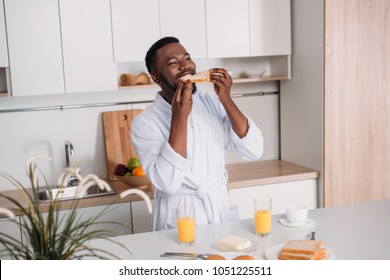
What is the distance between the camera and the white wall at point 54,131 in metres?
3.17

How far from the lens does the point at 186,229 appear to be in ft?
5.71

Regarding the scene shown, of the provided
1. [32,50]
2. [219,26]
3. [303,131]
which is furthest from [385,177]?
[32,50]

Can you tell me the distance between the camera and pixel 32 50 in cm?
290

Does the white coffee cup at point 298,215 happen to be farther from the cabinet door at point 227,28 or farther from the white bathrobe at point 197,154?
the cabinet door at point 227,28

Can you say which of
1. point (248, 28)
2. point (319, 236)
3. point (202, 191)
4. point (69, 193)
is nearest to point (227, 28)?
point (248, 28)

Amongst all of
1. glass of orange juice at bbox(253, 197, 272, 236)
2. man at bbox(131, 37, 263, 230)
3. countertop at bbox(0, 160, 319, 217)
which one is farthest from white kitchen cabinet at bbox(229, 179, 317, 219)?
glass of orange juice at bbox(253, 197, 272, 236)

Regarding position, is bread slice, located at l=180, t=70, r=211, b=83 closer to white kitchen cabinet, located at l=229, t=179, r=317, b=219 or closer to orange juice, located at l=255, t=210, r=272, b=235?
orange juice, located at l=255, t=210, r=272, b=235

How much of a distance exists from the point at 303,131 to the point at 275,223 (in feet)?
5.06

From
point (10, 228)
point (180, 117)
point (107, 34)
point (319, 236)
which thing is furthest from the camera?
point (107, 34)

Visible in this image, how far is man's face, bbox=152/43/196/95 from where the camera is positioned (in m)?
2.16

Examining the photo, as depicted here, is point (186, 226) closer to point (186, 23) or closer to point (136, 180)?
point (136, 180)

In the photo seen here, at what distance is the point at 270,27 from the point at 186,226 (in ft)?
6.36
